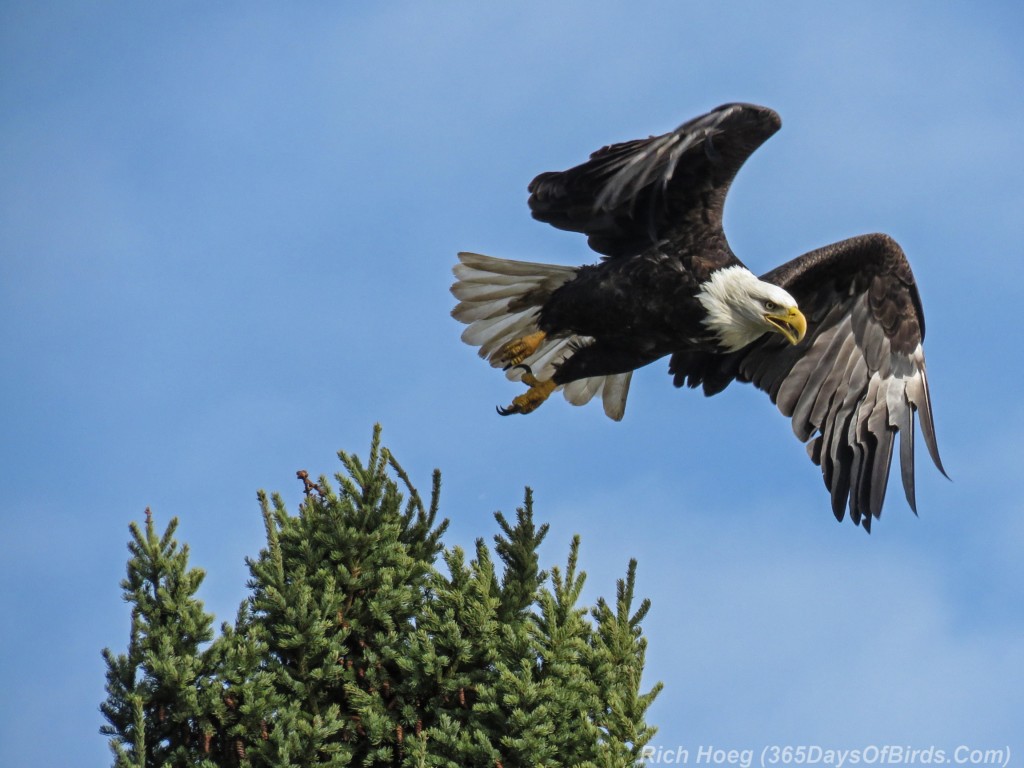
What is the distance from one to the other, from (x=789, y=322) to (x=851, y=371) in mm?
1374

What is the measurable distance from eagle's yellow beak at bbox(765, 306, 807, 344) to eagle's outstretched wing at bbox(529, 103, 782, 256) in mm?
516

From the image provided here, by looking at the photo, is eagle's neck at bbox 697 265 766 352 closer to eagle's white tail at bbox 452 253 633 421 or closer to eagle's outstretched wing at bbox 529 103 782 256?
eagle's outstretched wing at bbox 529 103 782 256

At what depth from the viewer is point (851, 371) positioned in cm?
779

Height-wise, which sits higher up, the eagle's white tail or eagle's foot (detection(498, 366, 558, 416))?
the eagle's white tail

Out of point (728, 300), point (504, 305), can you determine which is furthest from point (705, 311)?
point (504, 305)

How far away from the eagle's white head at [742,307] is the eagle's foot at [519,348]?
3.82 ft

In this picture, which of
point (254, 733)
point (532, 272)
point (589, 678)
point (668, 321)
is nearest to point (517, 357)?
point (532, 272)

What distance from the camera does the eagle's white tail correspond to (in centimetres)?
737

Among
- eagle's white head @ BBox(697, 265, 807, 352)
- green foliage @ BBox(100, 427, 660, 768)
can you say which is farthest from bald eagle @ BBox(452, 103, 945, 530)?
green foliage @ BBox(100, 427, 660, 768)

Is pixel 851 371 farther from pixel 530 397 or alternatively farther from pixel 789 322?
pixel 530 397

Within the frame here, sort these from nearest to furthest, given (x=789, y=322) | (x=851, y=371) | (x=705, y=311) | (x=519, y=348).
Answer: (x=705, y=311) < (x=789, y=322) < (x=519, y=348) < (x=851, y=371)

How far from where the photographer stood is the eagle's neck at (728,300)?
6477mm

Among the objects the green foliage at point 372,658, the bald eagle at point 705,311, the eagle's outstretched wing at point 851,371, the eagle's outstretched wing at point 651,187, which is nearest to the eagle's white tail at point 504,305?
the bald eagle at point 705,311

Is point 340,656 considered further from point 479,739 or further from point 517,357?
point 517,357
